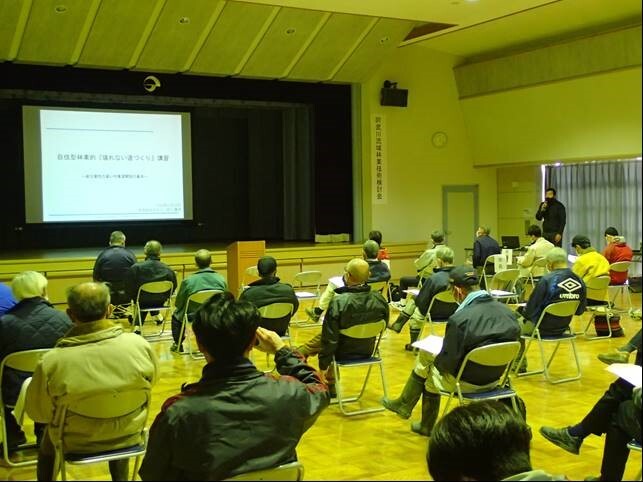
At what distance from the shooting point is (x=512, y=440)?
5.01 feet

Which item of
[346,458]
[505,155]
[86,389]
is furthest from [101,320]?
[505,155]

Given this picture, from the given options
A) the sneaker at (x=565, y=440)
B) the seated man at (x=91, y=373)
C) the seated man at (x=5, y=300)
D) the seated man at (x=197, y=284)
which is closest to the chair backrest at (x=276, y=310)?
the seated man at (x=197, y=284)

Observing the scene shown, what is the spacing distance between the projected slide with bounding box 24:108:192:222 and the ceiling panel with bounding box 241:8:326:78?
5.18 ft

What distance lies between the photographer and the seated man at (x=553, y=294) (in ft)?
18.8

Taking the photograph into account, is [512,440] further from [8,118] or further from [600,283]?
[8,118]

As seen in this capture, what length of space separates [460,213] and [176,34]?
6647 mm

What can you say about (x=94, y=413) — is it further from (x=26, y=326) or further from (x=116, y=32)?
(x=116, y=32)

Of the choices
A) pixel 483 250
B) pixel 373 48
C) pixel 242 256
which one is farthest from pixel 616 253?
pixel 373 48

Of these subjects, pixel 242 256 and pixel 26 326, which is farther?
pixel 242 256

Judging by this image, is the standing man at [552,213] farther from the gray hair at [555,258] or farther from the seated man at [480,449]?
the seated man at [480,449]

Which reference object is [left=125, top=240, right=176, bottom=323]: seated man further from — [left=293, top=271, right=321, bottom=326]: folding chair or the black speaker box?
the black speaker box

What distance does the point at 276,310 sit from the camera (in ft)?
19.0

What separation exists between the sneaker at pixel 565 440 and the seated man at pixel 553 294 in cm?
185

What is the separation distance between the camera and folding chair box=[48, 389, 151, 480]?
2.98 metres
